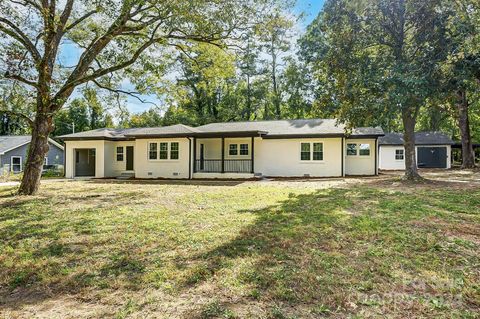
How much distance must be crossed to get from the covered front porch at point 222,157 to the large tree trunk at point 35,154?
8.67m

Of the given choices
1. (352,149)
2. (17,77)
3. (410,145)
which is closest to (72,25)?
(17,77)

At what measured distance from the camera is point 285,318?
9.80 ft

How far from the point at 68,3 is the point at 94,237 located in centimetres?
960

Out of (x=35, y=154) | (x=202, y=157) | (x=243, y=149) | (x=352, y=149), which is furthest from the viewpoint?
(x=202, y=157)

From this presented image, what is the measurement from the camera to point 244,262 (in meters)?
4.34

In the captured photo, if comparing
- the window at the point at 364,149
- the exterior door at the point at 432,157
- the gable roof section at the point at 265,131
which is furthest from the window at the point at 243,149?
the exterior door at the point at 432,157

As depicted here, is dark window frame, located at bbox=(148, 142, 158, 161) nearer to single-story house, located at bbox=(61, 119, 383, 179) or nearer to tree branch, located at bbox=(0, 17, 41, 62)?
single-story house, located at bbox=(61, 119, 383, 179)

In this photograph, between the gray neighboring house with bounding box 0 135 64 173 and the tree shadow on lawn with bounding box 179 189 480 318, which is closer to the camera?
the tree shadow on lawn with bounding box 179 189 480 318

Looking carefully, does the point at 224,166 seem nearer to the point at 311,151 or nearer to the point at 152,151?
the point at 152,151

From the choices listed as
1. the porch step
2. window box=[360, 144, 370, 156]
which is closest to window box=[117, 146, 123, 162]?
the porch step

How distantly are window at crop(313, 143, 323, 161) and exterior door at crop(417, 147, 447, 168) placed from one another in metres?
14.8

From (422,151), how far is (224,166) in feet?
64.6

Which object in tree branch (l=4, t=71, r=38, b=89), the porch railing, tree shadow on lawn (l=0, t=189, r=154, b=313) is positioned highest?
tree branch (l=4, t=71, r=38, b=89)

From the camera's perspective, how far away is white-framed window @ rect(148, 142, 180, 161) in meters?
18.8
